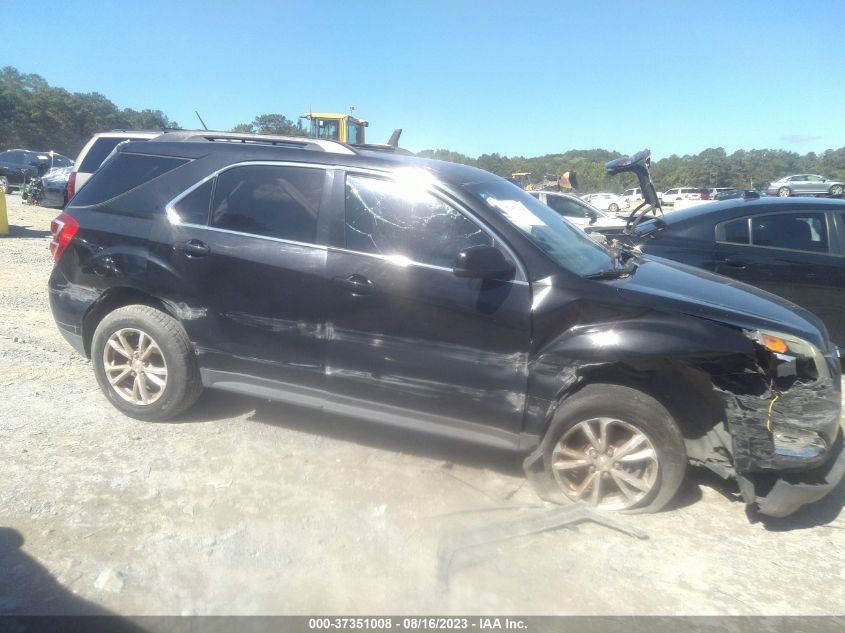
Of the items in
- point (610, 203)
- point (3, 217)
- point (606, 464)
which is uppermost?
point (610, 203)

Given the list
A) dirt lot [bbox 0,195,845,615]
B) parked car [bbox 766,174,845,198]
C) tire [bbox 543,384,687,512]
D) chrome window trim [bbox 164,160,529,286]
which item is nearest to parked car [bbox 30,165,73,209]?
dirt lot [bbox 0,195,845,615]

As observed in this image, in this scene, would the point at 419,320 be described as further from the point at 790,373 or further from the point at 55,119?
the point at 55,119

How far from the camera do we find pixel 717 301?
342cm

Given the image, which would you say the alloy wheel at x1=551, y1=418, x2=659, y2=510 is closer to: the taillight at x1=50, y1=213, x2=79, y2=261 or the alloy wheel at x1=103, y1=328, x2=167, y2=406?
the alloy wheel at x1=103, y1=328, x2=167, y2=406

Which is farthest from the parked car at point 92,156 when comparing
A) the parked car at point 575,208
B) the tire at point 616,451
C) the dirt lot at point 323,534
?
the tire at point 616,451

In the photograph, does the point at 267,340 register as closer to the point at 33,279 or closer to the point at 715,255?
the point at 715,255

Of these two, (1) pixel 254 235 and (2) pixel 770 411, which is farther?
(1) pixel 254 235

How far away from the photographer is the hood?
10.7 feet

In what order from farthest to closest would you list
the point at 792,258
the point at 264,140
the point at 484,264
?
1. the point at 792,258
2. the point at 264,140
3. the point at 484,264

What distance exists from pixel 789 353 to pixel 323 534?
2.59 metres

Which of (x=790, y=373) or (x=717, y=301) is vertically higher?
(x=717, y=301)

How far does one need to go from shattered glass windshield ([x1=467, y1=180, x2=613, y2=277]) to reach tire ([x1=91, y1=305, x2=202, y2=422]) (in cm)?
220

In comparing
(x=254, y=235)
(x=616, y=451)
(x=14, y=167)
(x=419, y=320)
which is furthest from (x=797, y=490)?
(x=14, y=167)

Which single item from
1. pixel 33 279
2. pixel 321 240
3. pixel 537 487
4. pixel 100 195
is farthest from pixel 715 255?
pixel 33 279
